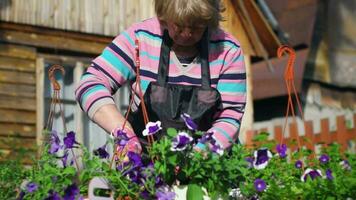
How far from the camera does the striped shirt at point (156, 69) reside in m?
3.14

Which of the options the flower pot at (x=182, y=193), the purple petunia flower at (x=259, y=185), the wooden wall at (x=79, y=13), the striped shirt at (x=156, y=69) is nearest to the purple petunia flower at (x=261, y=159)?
the purple petunia flower at (x=259, y=185)

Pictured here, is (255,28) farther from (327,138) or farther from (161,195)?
(161,195)

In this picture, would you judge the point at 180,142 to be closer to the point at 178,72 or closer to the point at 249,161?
the point at 249,161

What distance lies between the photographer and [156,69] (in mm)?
3229

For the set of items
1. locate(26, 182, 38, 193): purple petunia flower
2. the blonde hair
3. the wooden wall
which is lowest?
locate(26, 182, 38, 193): purple petunia flower

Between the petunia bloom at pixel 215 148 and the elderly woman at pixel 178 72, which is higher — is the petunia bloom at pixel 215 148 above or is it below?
below

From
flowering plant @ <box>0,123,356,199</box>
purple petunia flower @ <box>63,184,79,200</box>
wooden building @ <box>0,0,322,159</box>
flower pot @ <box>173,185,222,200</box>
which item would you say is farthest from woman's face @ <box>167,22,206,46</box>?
wooden building @ <box>0,0,322,159</box>

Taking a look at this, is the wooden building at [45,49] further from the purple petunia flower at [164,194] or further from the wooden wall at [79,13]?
the purple petunia flower at [164,194]

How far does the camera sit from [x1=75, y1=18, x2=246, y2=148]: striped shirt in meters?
3.14

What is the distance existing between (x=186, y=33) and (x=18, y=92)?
5344 mm

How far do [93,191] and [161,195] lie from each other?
0.18 m

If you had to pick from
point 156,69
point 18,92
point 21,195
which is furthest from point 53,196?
point 18,92

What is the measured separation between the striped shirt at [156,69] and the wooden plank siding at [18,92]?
16.1ft

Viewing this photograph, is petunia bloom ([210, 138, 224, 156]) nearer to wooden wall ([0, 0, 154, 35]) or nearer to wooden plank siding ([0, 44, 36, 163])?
wooden plank siding ([0, 44, 36, 163])
